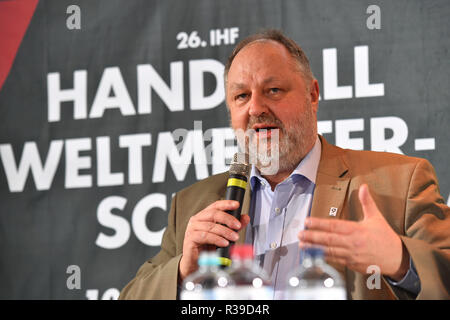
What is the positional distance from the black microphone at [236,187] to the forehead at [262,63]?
54cm

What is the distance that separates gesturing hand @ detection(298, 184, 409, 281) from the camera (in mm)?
1357

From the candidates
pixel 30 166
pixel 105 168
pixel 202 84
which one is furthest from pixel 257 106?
pixel 30 166

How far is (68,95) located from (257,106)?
64.0 inches

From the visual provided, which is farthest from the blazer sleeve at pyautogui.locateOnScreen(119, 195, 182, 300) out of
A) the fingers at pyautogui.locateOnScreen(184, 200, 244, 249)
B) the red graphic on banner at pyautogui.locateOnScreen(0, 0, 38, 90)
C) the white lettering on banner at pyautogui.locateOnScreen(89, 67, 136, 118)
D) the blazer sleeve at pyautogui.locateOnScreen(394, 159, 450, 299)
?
the red graphic on banner at pyautogui.locateOnScreen(0, 0, 38, 90)

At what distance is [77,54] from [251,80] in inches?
61.9

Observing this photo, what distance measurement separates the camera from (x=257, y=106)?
2.18 meters

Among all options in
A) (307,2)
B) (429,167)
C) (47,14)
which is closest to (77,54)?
(47,14)

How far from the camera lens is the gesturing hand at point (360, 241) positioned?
1.36m

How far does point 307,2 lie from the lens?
121 inches

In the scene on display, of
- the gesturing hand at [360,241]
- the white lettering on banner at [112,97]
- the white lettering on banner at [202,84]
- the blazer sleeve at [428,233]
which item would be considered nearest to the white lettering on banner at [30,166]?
the white lettering on banner at [112,97]

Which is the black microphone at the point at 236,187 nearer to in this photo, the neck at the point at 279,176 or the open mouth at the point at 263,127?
the open mouth at the point at 263,127

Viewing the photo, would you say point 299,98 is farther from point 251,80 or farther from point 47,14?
point 47,14

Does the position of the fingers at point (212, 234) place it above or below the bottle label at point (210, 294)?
above

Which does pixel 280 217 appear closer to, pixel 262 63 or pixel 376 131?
pixel 262 63
